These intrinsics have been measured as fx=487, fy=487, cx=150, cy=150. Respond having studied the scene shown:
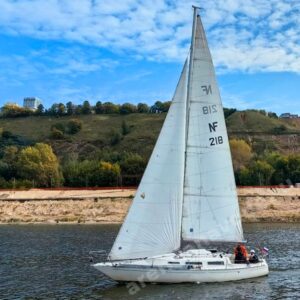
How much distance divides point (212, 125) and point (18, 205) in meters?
66.8

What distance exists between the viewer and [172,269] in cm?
2922

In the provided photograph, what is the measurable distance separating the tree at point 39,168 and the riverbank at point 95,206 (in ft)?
77.8

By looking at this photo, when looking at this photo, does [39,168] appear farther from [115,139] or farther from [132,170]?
[115,139]

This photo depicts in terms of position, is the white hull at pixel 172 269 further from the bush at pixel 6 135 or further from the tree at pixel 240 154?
the bush at pixel 6 135

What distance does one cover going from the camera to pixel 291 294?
2814cm

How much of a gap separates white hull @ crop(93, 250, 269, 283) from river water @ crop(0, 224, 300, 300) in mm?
505

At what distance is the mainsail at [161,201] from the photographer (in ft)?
94.9

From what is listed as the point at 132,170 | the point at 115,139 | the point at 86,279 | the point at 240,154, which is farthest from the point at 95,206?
the point at 115,139

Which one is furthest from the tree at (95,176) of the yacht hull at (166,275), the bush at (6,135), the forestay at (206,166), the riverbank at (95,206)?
the yacht hull at (166,275)

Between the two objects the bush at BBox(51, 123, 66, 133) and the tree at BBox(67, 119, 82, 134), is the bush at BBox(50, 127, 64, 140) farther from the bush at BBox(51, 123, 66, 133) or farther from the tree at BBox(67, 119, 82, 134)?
the tree at BBox(67, 119, 82, 134)

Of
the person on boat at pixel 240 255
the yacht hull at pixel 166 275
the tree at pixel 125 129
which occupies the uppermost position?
the tree at pixel 125 129

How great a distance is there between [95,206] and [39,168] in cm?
3296

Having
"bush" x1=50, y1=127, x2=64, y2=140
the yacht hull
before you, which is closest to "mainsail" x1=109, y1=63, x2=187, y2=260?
the yacht hull

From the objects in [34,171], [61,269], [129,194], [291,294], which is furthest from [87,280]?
[34,171]
